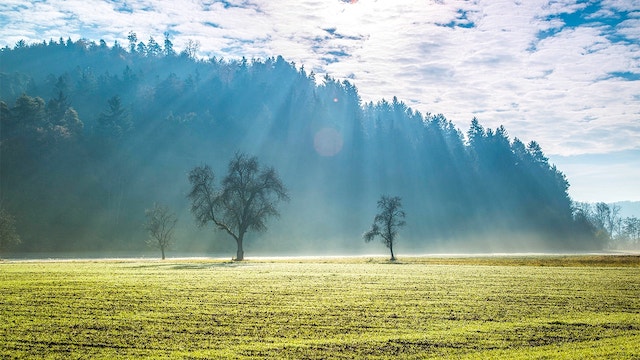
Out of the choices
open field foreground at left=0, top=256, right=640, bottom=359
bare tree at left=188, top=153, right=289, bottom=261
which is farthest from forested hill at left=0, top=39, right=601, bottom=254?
open field foreground at left=0, top=256, right=640, bottom=359

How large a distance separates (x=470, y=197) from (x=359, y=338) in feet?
613

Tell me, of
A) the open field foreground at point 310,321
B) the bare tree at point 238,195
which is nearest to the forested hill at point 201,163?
the bare tree at point 238,195

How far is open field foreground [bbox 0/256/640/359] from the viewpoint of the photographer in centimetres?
1453

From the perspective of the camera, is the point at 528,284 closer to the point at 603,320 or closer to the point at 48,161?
the point at 603,320

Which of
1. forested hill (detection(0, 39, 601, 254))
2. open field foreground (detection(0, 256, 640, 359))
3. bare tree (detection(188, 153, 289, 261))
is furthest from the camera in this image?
forested hill (detection(0, 39, 601, 254))

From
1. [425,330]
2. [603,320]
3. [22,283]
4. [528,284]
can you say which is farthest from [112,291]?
[528,284]

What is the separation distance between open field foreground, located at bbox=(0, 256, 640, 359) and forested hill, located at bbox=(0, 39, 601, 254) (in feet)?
337

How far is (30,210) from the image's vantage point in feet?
380

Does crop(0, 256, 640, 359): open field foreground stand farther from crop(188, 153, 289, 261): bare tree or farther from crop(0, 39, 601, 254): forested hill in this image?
crop(0, 39, 601, 254): forested hill

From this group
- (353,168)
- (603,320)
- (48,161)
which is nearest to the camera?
(603,320)

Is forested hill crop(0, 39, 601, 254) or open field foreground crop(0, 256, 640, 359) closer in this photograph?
open field foreground crop(0, 256, 640, 359)

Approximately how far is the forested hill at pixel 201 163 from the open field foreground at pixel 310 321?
103 metres

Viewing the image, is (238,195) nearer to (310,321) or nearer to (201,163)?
(310,321)

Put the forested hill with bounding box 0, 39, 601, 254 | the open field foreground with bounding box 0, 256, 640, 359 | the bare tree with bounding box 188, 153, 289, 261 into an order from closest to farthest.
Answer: the open field foreground with bounding box 0, 256, 640, 359 < the bare tree with bounding box 188, 153, 289, 261 < the forested hill with bounding box 0, 39, 601, 254
